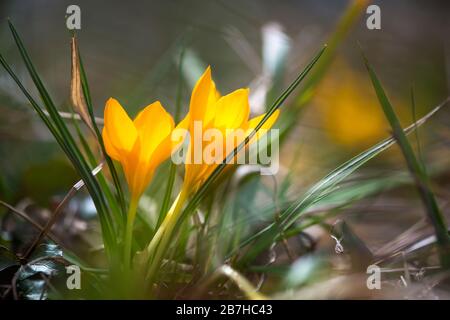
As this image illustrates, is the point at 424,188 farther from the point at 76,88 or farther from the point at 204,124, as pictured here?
the point at 76,88

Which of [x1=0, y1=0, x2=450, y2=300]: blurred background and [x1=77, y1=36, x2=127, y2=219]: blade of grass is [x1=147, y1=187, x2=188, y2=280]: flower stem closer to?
[x1=77, y1=36, x2=127, y2=219]: blade of grass

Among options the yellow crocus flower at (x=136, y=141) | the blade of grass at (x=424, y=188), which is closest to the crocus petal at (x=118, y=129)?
the yellow crocus flower at (x=136, y=141)

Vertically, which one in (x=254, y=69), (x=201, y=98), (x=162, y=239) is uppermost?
(x=254, y=69)

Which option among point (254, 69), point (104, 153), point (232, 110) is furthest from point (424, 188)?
point (254, 69)

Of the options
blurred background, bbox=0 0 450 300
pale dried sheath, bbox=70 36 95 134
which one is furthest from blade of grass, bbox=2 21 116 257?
blurred background, bbox=0 0 450 300
